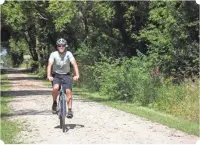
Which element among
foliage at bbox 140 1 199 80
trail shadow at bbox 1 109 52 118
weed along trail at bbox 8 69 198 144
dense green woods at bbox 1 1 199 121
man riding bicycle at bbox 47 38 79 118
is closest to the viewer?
weed along trail at bbox 8 69 198 144

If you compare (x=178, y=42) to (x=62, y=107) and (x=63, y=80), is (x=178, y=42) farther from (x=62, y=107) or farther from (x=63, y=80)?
(x=62, y=107)

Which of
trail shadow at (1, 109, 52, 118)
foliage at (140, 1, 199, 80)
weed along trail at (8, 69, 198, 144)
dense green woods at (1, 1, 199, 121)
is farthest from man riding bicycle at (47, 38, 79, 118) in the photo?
foliage at (140, 1, 199, 80)

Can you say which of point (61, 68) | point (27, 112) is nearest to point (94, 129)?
point (61, 68)

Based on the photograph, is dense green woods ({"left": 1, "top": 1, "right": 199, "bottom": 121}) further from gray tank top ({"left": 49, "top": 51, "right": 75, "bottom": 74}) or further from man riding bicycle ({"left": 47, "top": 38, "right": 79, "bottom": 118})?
gray tank top ({"left": 49, "top": 51, "right": 75, "bottom": 74})

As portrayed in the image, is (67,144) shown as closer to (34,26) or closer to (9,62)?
(34,26)

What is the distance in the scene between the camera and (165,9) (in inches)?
1098

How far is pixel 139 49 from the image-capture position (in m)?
32.9

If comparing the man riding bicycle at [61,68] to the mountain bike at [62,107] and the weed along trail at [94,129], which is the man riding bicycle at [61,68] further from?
the weed along trail at [94,129]

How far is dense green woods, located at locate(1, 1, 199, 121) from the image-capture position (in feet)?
65.7

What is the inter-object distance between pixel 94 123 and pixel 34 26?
3860 centimetres

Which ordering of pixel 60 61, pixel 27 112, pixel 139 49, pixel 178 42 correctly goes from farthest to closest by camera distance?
1. pixel 139 49
2. pixel 178 42
3. pixel 27 112
4. pixel 60 61

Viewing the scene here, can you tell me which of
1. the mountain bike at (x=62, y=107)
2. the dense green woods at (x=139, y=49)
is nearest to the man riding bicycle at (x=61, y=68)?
the mountain bike at (x=62, y=107)

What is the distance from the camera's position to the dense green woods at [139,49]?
20016 millimetres

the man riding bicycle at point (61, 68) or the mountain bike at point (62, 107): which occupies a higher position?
the man riding bicycle at point (61, 68)
